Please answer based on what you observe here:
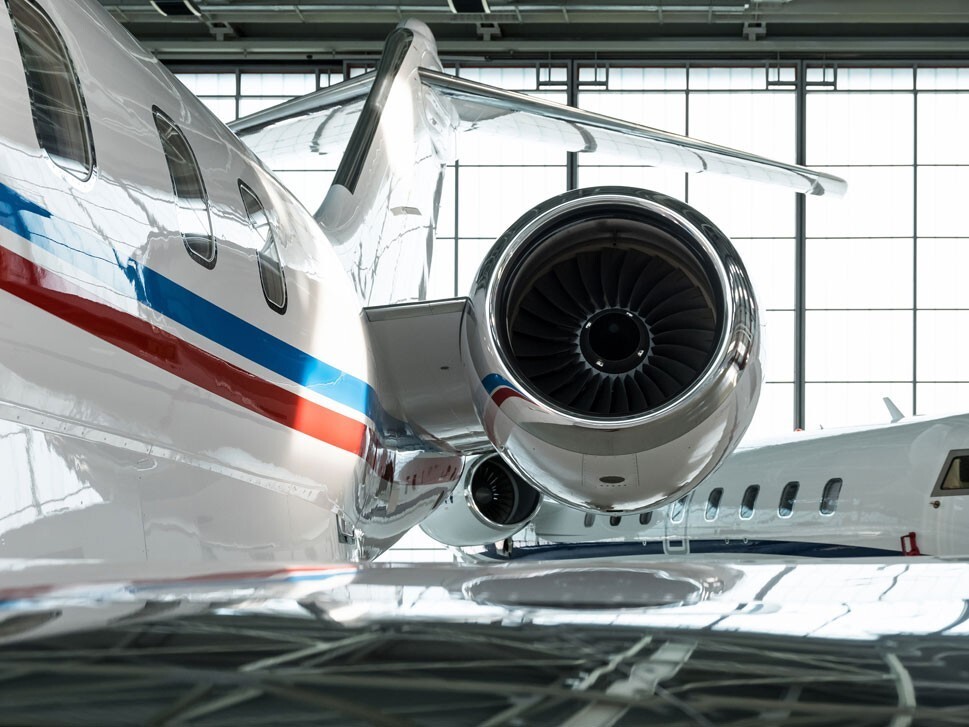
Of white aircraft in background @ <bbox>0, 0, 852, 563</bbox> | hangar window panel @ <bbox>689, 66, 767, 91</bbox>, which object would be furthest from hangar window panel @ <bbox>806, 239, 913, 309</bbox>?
white aircraft in background @ <bbox>0, 0, 852, 563</bbox>

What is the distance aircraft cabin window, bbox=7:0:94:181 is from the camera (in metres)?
2.84

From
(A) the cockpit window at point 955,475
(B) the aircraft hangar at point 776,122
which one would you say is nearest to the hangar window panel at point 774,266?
(B) the aircraft hangar at point 776,122

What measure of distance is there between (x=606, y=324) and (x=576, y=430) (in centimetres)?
87

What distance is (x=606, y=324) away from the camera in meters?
5.55

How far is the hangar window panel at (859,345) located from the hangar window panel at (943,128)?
2790 millimetres

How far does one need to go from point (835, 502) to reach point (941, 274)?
9562 mm

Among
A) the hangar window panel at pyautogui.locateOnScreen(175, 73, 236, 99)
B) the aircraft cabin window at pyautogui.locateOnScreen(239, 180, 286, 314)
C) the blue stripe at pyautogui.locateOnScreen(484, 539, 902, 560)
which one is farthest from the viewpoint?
the hangar window panel at pyautogui.locateOnScreen(175, 73, 236, 99)

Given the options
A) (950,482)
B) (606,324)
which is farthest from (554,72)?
(606,324)

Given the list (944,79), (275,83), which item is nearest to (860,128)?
(944,79)

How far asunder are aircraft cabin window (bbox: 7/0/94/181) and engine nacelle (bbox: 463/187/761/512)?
2280mm

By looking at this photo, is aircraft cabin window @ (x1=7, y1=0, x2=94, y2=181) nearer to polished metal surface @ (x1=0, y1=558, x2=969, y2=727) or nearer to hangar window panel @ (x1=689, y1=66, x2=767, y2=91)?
polished metal surface @ (x1=0, y1=558, x2=969, y2=727)

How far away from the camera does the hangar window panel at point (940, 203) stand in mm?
19703

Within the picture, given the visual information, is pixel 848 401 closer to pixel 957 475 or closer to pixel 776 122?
pixel 776 122

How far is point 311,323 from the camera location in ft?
15.1
